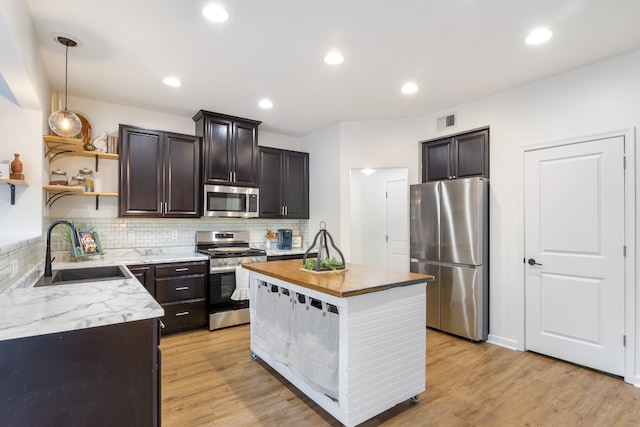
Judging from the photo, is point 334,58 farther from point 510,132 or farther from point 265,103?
point 510,132

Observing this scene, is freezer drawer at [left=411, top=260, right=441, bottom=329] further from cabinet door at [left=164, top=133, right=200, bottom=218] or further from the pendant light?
the pendant light

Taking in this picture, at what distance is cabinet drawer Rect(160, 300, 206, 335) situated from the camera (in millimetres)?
3664

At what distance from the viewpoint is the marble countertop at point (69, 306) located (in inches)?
49.8

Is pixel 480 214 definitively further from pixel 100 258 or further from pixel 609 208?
pixel 100 258

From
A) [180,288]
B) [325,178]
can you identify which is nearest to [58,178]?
[180,288]

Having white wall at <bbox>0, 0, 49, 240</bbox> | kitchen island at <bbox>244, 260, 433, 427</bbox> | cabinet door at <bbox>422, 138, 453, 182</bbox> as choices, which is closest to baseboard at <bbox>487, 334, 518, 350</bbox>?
kitchen island at <bbox>244, 260, 433, 427</bbox>

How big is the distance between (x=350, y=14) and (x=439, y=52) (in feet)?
3.05

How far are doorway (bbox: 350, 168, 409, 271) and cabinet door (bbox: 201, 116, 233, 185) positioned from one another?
1894 millimetres

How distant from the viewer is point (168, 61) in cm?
287

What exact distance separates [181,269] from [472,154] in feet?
11.8

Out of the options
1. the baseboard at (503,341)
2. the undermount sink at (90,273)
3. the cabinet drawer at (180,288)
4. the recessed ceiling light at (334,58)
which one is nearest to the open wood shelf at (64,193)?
the undermount sink at (90,273)

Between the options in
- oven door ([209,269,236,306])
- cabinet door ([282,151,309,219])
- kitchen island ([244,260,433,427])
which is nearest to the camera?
kitchen island ([244,260,433,427])

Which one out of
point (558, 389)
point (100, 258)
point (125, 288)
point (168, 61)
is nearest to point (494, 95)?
point (558, 389)

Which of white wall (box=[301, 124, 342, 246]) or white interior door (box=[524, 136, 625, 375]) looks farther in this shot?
white wall (box=[301, 124, 342, 246])
